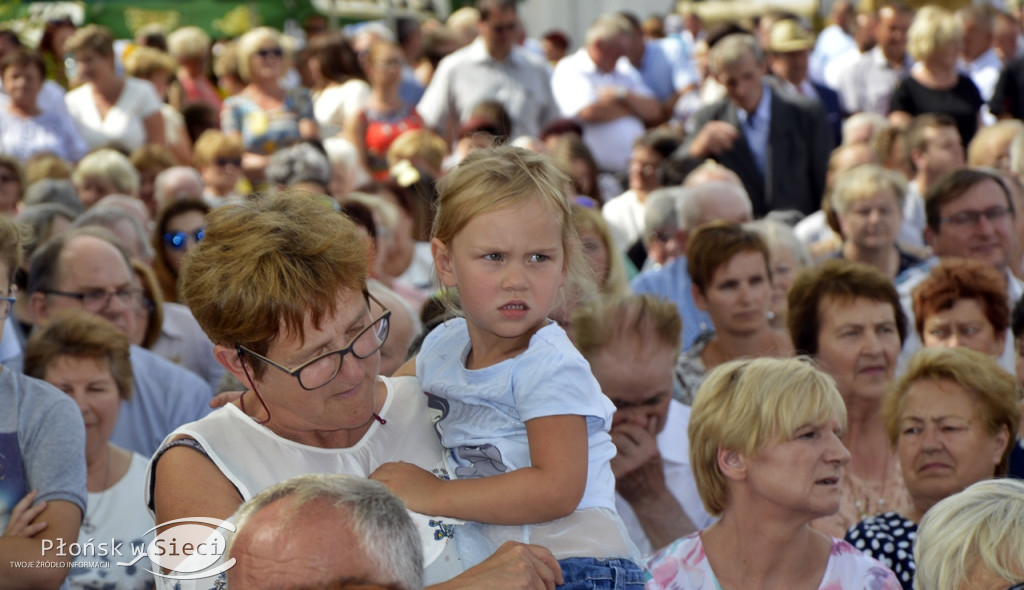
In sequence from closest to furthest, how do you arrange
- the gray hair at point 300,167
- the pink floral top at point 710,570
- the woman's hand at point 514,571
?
the woman's hand at point 514,571 < the pink floral top at point 710,570 < the gray hair at point 300,167

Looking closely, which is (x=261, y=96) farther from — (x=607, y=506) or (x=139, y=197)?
(x=607, y=506)

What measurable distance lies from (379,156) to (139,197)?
2.04 metres

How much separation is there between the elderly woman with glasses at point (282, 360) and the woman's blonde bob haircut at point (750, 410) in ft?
4.12

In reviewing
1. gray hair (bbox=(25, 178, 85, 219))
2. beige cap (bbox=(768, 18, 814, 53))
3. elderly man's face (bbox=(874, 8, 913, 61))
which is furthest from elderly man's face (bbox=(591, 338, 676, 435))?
elderly man's face (bbox=(874, 8, 913, 61))

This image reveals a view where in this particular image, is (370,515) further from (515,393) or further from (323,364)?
(515,393)

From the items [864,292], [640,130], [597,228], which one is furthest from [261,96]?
[864,292]

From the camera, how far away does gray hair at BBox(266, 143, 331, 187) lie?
7766 millimetres

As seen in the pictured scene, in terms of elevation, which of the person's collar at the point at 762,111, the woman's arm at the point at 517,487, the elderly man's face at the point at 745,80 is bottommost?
the woman's arm at the point at 517,487

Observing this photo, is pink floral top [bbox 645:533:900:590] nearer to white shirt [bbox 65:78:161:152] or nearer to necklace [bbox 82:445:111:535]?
necklace [bbox 82:445:111:535]

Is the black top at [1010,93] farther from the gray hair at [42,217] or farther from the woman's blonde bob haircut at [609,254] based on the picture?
the gray hair at [42,217]

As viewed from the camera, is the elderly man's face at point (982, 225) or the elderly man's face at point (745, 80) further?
the elderly man's face at point (745, 80)

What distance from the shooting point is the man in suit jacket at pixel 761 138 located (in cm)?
872

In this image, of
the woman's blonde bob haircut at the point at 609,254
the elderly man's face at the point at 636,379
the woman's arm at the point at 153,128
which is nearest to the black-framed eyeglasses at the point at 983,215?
the woman's blonde bob haircut at the point at 609,254

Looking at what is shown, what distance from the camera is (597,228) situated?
19.9 ft
